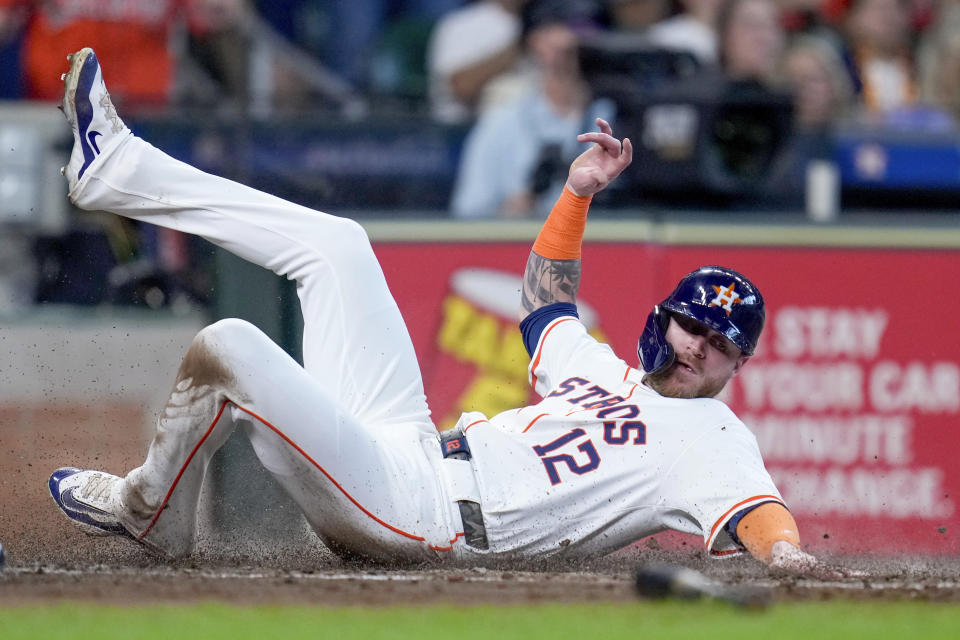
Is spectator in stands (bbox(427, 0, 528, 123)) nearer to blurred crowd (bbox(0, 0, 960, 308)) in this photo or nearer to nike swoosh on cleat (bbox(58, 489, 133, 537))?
blurred crowd (bbox(0, 0, 960, 308))

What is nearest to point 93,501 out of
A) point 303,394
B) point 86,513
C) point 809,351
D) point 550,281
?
point 86,513

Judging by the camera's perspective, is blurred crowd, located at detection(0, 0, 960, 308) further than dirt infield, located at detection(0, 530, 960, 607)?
Yes

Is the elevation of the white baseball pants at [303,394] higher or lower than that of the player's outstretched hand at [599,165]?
lower

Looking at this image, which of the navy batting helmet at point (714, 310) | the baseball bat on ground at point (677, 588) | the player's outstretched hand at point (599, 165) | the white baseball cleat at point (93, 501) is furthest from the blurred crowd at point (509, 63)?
the baseball bat on ground at point (677, 588)

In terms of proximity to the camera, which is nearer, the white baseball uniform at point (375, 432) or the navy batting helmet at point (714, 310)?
the white baseball uniform at point (375, 432)

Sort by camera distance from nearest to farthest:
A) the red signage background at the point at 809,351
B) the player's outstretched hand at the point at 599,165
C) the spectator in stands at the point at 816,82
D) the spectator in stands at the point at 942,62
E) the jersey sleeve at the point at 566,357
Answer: the jersey sleeve at the point at 566,357 < the player's outstretched hand at the point at 599,165 < the red signage background at the point at 809,351 < the spectator in stands at the point at 816,82 < the spectator in stands at the point at 942,62

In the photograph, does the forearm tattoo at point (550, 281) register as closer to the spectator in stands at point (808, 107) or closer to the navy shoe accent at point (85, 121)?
the navy shoe accent at point (85, 121)

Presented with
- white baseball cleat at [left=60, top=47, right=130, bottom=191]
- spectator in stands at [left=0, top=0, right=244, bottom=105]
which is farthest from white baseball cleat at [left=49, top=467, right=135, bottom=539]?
spectator in stands at [left=0, top=0, right=244, bottom=105]
